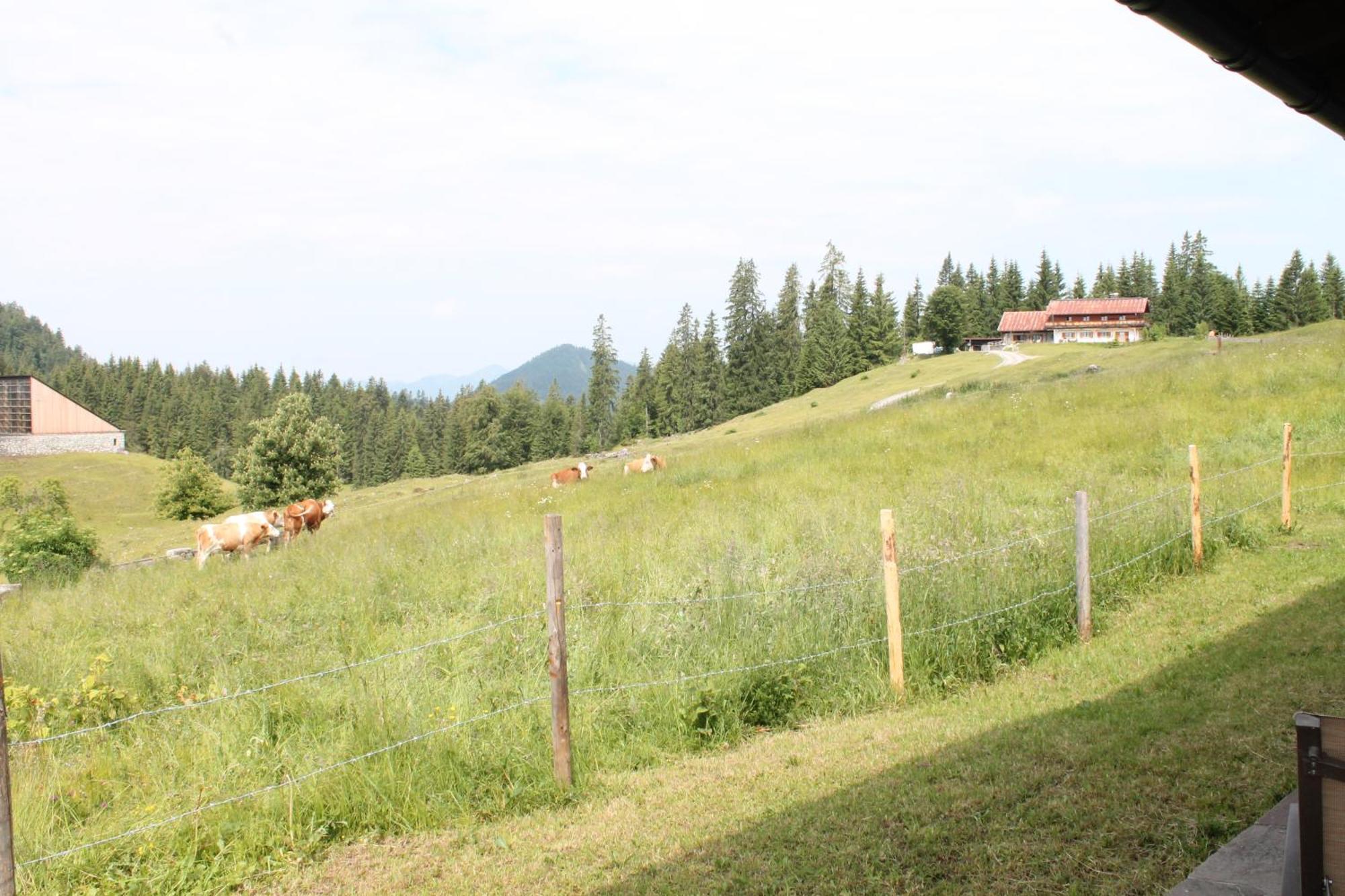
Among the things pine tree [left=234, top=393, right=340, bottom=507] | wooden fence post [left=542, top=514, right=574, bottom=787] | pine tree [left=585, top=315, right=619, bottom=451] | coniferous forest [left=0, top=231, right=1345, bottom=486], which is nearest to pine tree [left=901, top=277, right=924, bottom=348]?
coniferous forest [left=0, top=231, right=1345, bottom=486]

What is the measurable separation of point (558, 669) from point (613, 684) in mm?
1190

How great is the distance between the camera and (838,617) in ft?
25.2

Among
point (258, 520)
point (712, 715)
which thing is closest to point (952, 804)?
point (712, 715)

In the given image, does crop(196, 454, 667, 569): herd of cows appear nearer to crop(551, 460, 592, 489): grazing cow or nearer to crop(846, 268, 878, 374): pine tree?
crop(551, 460, 592, 489): grazing cow

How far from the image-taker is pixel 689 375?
340 feet

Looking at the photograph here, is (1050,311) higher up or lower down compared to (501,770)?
higher up

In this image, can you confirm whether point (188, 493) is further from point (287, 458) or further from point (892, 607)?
point (892, 607)

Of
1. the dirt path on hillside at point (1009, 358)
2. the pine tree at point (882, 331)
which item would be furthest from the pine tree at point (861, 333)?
the dirt path on hillside at point (1009, 358)

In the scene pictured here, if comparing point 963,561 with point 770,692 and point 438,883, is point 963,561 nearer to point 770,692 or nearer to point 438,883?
point 770,692

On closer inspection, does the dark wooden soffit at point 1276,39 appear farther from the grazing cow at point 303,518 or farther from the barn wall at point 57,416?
the barn wall at point 57,416

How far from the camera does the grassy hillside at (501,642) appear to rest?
17.1ft

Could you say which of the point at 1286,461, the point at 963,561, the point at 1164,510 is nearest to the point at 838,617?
the point at 963,561

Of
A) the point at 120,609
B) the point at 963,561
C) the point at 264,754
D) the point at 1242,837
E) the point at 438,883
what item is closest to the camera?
the point at 1242,837

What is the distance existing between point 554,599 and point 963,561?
4.60 m
